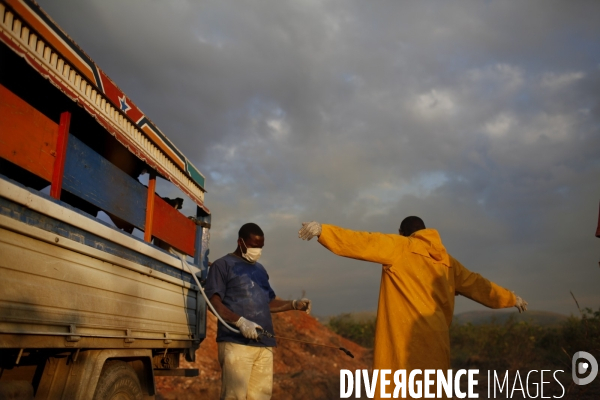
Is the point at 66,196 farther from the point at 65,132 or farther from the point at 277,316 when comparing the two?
the point at 277,316

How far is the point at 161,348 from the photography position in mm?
4633

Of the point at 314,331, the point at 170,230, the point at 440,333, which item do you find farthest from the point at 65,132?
the point at 314,331

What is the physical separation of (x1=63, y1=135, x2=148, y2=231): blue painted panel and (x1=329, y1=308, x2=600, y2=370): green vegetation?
13.3 metres

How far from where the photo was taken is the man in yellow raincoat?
4156mm

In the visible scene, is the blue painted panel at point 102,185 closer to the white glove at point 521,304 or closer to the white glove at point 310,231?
the white glove at point 310,231

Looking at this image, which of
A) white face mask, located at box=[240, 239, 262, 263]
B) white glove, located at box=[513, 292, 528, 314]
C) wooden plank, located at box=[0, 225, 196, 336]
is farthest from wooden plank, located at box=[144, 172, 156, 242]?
white glove, located at box=[513, 292, 528, 314]

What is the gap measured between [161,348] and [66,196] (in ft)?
5.27

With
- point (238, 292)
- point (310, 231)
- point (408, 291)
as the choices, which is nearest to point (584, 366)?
point (408, 291)

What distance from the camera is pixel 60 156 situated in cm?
333

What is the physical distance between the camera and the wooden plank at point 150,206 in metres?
4.62

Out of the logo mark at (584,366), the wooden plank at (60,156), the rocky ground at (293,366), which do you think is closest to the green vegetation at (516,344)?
the rocky ground at (293,366)

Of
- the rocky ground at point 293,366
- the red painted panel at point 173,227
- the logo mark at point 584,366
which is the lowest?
the rocky ground at point 293,366

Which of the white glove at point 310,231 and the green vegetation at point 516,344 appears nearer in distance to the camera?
the white glove at point 310,231

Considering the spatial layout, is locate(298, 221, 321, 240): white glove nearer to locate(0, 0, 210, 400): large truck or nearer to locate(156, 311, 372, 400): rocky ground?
locate(0, 0, 210, 400): large truck
